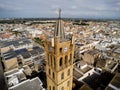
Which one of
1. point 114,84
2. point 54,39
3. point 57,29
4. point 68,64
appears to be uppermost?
point 57,29

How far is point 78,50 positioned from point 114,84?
33.3 meters

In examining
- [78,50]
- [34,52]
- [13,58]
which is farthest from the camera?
[78,50]

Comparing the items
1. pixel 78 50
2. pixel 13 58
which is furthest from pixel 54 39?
pixel 78 50

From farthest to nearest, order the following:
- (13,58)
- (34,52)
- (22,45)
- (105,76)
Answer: (22,45) → (34,52) → (13,58) → (105,76)

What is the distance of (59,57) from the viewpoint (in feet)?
48.9

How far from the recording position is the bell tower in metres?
14.4

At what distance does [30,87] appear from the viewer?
23516 millimetres

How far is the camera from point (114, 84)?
74.0 feet

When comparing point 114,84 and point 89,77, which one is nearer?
point 114,84

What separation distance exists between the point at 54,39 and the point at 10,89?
1619cm

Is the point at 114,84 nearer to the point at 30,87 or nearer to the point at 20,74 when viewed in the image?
the point at 30,87

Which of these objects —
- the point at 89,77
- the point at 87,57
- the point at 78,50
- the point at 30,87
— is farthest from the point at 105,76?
the point at 78,50

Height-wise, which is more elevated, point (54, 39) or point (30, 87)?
point (54, 39)

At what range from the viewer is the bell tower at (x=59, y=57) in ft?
47.4
